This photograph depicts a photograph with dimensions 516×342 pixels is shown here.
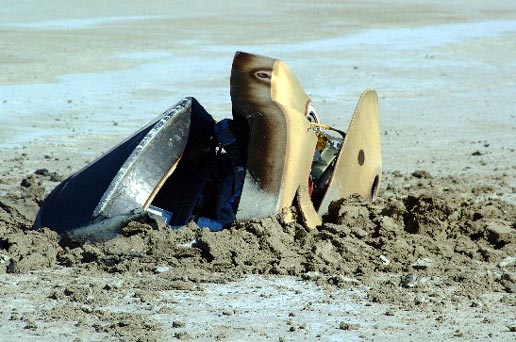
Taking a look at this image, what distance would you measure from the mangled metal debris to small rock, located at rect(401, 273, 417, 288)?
2.83 feet

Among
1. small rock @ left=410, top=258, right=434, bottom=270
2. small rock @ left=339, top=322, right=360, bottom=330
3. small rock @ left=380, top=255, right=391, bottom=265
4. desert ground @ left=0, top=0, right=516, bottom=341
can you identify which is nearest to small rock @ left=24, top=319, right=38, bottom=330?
desert ground @ left=0, top=0, right=516, bottom=341

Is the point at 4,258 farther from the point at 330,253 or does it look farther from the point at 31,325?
the point at 330,253

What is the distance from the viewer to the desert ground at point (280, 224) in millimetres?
6562

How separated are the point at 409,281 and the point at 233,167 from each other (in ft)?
5.08

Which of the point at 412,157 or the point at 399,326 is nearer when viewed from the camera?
the point at 399,326

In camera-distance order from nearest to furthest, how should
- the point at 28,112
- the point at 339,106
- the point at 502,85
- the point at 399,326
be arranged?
the point at 399,326 < the point at 28,112 < the point at 339,106 < the point at 502,85

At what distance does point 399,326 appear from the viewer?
644 cm

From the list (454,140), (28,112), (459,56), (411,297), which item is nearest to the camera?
(411,297)

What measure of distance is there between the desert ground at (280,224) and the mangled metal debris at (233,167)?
0.18m

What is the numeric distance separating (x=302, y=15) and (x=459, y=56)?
30.7 feet

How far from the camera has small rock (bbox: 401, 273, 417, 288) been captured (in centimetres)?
715

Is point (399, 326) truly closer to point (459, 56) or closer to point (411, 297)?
point (411, 297)

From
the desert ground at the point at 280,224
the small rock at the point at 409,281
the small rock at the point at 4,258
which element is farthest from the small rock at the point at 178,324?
the small rock at the point at 4,258

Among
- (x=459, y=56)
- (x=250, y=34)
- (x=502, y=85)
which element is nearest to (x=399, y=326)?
(x=502, y=85)
